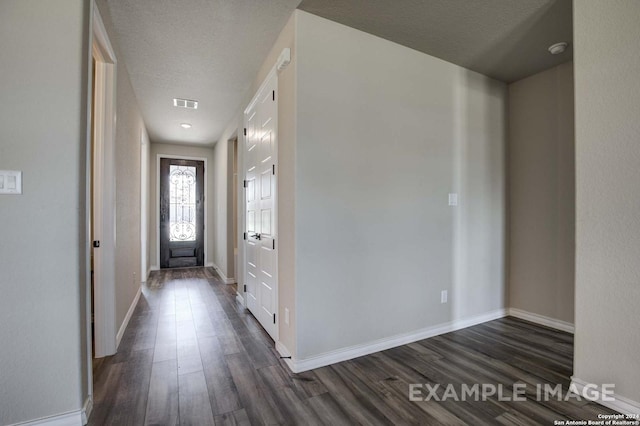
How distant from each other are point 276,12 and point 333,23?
17.6 inches

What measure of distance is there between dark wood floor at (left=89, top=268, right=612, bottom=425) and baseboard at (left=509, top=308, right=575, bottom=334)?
155mm

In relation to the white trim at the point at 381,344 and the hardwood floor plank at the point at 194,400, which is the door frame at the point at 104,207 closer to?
the hardwood floor plank at the point at 194,400

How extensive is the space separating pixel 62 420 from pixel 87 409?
0.13 m

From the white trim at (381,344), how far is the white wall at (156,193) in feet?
15.8

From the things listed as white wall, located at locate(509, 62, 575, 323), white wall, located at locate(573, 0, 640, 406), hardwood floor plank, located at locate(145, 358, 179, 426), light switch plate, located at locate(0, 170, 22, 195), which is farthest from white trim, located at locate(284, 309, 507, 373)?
light switch plate, located at locate(0, 170, 22, 195)

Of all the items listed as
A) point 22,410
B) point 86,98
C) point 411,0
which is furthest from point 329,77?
point 22,410

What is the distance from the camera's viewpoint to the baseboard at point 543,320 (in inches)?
117

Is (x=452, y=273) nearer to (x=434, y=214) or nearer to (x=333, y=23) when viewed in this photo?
(x=434, y=214)

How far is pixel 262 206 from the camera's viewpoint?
300cm

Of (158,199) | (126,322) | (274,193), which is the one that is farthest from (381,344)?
(158,199)

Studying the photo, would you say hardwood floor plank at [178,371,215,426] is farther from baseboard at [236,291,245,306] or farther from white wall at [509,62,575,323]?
white wall at [509,62,575,323]

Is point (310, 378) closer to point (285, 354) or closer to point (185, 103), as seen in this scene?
point (285, 354)

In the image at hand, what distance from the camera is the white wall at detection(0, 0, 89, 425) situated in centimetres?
148

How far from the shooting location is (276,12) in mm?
2234
